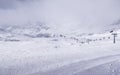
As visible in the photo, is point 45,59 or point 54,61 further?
point 45,59

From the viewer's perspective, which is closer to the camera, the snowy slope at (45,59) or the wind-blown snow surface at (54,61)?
the wind-blown snow surface at (54,61)

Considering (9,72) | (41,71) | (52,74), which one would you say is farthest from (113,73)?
(9,72)

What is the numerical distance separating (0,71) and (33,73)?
198 centimetres

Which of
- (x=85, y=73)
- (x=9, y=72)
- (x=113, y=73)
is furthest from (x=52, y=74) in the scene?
(x=113, y=73)

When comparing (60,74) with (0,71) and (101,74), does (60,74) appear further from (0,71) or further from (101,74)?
(0,71)

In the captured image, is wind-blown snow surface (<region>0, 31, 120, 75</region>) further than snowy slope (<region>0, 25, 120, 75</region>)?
No

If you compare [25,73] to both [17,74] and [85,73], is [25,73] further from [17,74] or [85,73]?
[85,73]

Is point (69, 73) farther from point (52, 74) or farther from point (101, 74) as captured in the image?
point (101, 74)

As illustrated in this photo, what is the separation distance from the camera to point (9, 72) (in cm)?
1024

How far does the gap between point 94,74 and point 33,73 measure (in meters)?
3.37

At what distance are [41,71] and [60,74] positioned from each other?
1.27m

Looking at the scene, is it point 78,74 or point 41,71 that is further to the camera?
point 41,71

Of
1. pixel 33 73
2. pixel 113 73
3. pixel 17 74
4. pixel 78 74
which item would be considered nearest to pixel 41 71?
pixel 33 73

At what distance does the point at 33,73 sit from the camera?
9.94 m
